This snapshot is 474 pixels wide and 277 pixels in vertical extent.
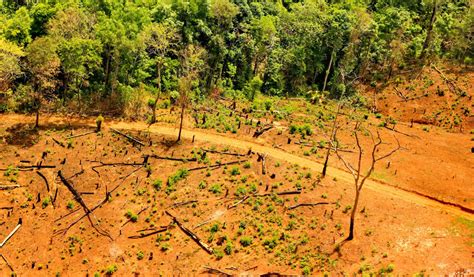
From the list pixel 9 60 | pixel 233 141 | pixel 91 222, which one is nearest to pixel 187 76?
pixel 233 141

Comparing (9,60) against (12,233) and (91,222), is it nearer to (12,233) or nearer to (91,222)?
(12,233)

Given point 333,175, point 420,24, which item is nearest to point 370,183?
point 333,175

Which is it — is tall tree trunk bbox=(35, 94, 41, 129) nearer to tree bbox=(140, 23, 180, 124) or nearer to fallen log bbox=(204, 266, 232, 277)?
tree bbox=(140, 23, 180, 124)

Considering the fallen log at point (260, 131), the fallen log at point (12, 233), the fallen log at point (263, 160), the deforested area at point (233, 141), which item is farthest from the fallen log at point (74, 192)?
the fallen log at point (260, 131)

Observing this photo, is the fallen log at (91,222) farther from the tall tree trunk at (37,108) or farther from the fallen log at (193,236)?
the tall tree trunk at (37,108)

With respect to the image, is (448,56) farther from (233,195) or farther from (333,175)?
(233,195)

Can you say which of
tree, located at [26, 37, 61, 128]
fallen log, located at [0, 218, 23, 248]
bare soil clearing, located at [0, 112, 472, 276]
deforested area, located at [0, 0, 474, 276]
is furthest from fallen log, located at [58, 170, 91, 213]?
tree, located at [26, 37, 61, 128]
